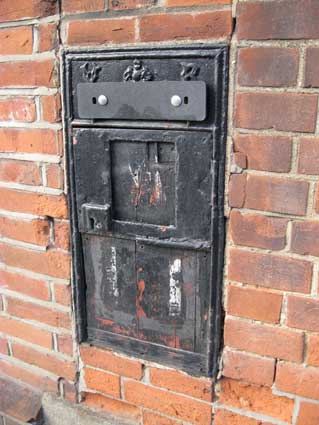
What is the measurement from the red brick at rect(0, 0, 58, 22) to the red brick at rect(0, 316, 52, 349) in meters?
1.06

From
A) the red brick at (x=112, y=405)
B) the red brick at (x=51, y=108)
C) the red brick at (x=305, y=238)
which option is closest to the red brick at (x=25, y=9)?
the red brick at (x=51, y=108)

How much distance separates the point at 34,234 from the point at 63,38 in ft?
2.11

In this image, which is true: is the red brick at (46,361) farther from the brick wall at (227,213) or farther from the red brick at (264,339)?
the red brick at (264,339)

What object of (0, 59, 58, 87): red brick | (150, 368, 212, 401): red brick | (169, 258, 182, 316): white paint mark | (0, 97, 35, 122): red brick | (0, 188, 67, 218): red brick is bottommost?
(150, 368, 212, 401): red brick

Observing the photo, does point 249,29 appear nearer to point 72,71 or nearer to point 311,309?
point 72,71

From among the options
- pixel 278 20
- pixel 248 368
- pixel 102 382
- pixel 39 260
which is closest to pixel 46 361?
pixel 102 382

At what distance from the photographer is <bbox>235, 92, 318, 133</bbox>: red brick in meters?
1.06

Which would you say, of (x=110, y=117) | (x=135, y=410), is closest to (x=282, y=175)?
(x=110, y=117)

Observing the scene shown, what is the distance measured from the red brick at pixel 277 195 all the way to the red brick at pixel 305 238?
3 centimetres

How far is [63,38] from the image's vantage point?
1.29 meters

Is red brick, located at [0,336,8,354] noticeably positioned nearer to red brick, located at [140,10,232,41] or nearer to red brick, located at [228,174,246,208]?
red brick, located at [228,174,246,208]

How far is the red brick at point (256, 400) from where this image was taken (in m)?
1.30

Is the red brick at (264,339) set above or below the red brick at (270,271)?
below

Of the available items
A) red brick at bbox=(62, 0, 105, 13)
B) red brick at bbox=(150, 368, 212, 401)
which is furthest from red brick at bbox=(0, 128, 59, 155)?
red brick at bbox=(150, 368, 212, 401)
